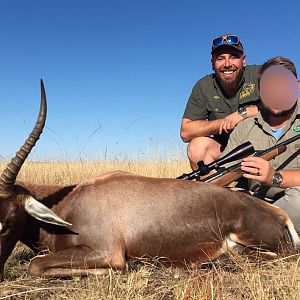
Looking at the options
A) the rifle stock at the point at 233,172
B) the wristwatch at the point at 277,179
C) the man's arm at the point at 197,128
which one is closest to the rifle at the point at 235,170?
the rifle stock at the point at 233,172

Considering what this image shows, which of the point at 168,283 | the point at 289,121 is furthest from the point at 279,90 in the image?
the point at 168,283

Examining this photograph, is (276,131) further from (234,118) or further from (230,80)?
(230,80)

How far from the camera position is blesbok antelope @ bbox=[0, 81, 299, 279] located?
3.69 meters

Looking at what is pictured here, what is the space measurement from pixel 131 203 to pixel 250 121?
6.73ft

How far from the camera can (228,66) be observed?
20.3 ft

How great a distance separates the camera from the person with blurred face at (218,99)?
6.20 meters

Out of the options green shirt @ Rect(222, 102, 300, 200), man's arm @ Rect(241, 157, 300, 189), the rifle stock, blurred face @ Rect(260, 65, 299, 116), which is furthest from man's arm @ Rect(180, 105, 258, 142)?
man's arm @ Rect(241, 157, 300, 189)

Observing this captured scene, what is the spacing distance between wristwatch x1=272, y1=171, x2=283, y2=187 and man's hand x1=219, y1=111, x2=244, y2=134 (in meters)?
1.43

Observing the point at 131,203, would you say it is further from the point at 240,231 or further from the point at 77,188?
the point at 240,231

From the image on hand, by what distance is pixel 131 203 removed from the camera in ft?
13.1

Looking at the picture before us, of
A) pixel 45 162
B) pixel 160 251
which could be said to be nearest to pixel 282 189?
pixel 160 251

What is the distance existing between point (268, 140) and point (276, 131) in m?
0.13

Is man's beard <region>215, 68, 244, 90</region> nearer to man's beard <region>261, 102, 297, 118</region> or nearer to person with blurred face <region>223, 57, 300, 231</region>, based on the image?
person with blurred face <region>223, 57, 300, 231</region>

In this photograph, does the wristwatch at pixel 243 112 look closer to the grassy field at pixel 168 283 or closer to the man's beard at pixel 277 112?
the man's beard at pixel 277 112
